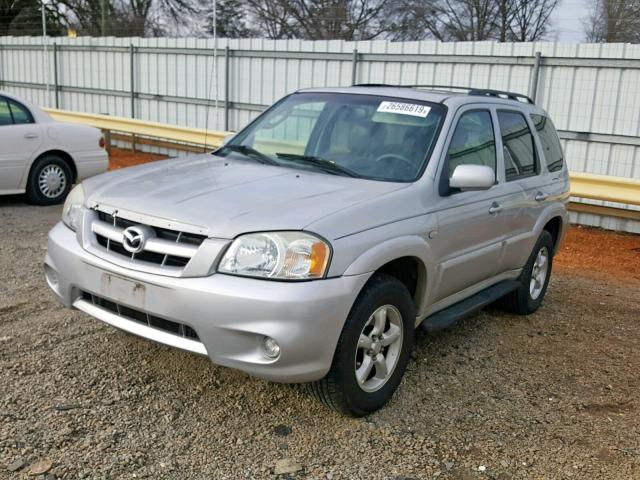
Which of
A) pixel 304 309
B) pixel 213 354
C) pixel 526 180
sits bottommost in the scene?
pixel 213 354

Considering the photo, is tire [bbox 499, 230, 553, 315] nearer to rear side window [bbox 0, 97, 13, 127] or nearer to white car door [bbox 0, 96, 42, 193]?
white car door [bbox 0, 96, 42, 193]

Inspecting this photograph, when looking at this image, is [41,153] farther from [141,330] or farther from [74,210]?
[141,330]

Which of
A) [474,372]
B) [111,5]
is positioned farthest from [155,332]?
[111,5]

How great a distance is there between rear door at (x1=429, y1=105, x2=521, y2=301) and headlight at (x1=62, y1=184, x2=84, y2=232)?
6.75ft

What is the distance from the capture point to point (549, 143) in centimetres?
591

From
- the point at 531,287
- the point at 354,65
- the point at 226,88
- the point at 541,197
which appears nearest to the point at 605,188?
the point at 531,287

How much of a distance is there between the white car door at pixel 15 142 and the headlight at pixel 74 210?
5041mm

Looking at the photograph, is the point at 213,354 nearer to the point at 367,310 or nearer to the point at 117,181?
the point at 367,310

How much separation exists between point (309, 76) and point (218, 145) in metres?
2.15

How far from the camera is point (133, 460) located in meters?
3.14

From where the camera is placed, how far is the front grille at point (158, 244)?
3290mm

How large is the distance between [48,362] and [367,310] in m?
2.08

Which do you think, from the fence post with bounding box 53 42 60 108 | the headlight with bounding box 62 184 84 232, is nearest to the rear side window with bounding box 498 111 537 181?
the headlight with bounding box 62 184 84 232

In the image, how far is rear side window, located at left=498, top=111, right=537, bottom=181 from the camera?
507 centimetres
